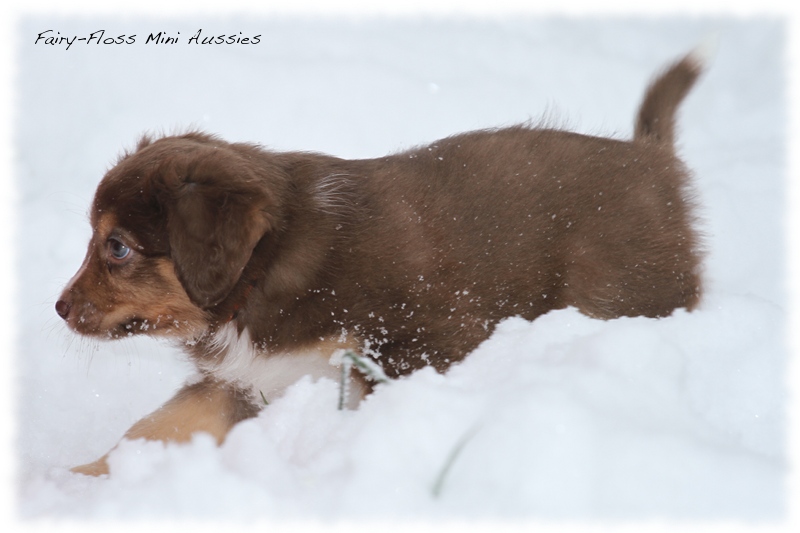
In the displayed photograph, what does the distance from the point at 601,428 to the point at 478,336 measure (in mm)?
1004

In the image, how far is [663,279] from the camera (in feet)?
9.91

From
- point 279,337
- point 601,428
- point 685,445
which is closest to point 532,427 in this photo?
point 601,428

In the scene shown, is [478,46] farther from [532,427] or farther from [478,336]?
[532,427]

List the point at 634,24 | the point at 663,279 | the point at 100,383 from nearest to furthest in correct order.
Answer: the point at 663,279 → the point at 100,383 → the point at 634,24

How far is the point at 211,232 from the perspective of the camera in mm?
2438

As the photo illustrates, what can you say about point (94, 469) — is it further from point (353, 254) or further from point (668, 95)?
point (668, 95)

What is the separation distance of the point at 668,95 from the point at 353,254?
1656 millimetres

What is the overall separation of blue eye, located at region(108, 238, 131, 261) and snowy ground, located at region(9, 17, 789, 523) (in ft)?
2.16

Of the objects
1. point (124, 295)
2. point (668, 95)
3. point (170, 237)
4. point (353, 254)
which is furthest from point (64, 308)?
point (668, 95)

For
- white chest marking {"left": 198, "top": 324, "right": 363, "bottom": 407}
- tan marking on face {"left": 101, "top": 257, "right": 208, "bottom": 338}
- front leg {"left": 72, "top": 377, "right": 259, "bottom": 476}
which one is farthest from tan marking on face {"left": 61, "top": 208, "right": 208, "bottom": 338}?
front leg {"left": 72, "top": 377, "right": 259, "bottom": 476}

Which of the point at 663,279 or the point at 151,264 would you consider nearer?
the point at 151,264

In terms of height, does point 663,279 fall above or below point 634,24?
below

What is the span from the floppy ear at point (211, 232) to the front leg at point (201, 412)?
62cm

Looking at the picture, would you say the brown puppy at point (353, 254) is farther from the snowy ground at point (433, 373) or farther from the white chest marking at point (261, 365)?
the snowy ground at point (433, 373)
